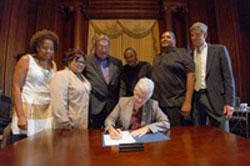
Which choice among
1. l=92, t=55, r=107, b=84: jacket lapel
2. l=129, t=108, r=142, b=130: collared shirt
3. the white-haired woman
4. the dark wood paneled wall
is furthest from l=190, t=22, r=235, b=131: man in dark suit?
the dark wood paneled wall

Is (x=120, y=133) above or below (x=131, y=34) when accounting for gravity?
below

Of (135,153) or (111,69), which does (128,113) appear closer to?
(111,69)

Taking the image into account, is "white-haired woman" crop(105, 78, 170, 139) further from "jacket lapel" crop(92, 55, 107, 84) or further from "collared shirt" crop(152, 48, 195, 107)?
"jacket lapel" crop(92, 55, 107, 84)

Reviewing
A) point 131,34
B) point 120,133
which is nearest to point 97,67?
point 120,133

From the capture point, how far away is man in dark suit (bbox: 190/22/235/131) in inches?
76.7

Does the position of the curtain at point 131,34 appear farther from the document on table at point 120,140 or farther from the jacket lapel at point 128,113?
the document on table at point 120,140

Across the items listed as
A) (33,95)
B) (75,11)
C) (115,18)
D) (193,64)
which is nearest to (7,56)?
(75,11)

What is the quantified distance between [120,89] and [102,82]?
206 mm

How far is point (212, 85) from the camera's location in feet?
6.52

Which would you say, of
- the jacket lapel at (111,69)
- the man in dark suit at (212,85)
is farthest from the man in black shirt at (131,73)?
the man in dark suit at (212,85)

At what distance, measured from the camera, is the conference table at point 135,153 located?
2.93 ft

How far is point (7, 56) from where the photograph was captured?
4363mm

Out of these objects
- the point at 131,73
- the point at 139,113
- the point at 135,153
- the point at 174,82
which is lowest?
the point at 135,153

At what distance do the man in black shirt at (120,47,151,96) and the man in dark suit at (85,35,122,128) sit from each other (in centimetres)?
7
